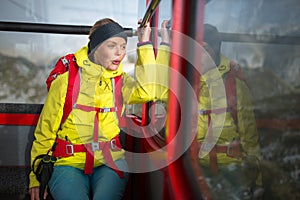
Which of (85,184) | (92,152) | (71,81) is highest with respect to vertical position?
(71,81)

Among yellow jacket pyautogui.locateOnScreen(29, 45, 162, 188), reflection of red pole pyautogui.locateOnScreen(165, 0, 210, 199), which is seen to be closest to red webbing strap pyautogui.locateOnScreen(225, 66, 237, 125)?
reflection of red pole pyautogui.locateOnScreen(165, 0, 210, 199)

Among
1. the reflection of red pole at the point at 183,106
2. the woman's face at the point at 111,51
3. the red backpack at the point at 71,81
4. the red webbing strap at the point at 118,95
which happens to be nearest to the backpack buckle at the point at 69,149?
the red backpack at the point at 71,81

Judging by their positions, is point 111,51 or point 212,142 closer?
point 212,142

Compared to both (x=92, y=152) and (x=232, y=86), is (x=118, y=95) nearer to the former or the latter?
(x=92, y=152)

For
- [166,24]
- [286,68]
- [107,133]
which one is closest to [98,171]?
[107,133]

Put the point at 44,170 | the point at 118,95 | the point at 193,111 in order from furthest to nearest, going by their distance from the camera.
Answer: the point at 118,95, the point at 44,170, the point at 193,111

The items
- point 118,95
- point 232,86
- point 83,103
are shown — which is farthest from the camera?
point 118,95

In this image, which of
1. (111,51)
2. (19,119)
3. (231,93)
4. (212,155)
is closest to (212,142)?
(212,155)

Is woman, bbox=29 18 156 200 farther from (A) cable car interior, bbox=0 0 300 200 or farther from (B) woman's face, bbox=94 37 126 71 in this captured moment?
(A) cable car interior, bbox=0 0 300 200

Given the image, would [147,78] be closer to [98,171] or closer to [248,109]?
[98,171]

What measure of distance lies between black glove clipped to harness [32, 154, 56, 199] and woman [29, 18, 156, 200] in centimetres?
3

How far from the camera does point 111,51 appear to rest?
4.96 ft

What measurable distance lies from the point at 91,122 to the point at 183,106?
0.81 meters

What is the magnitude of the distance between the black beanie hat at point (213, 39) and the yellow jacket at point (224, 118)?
0.07 ft
